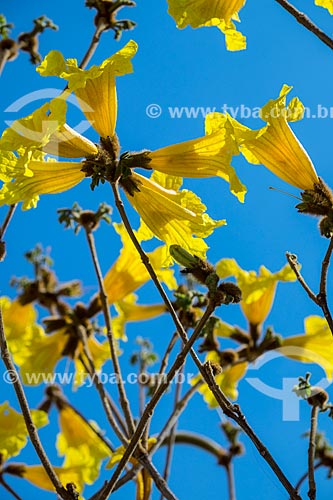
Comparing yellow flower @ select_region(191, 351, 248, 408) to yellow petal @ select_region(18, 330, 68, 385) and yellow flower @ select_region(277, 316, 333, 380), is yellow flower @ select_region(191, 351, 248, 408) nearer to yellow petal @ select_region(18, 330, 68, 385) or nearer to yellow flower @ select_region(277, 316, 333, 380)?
yellow flower @ select_region(277, 316, 333, 380)

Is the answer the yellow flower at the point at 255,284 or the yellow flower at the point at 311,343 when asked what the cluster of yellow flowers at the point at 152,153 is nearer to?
the yellow flower at the point at 255,284

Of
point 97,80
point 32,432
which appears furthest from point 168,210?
point 32,432

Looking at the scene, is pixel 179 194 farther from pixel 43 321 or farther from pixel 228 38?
pixel 43 321

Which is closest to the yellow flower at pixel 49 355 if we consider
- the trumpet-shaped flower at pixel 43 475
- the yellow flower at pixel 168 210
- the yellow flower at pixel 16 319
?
the yellow flower at pixel 16 319

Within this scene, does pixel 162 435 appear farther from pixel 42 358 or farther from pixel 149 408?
pixel 42 358

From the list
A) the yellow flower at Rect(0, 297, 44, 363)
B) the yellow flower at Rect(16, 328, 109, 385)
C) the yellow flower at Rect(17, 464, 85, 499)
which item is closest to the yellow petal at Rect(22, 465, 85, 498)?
the yellow flower at Rect(17, 464, 85, 499)

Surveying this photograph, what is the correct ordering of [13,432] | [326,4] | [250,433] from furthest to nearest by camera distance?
[13,432] < [326,4] < [250,433]
